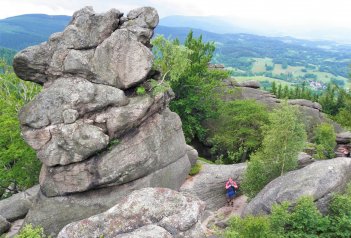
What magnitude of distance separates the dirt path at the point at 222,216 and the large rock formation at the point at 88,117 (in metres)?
6.76

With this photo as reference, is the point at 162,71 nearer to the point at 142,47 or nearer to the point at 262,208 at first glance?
the point at 142,47

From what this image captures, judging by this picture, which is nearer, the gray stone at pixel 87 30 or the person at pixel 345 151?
the gray stone at pixel 87 30

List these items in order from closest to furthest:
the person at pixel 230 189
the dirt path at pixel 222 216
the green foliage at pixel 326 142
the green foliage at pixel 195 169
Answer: the dirt path at pixel 222 216 < the person at pixel 230 189 < the green foliage at pixel 195 169 < the green foliage at pixel 326 142

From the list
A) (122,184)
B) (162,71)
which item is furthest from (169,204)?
(162,71)

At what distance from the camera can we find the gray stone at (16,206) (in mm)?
34812

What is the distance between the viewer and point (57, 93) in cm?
2925

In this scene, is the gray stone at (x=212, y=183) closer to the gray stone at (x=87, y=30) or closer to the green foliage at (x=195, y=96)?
the green foliage at (x=195, y=96)

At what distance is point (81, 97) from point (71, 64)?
3.25m

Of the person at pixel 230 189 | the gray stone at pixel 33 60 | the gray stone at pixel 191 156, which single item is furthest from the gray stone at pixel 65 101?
the person at pixel 230 189

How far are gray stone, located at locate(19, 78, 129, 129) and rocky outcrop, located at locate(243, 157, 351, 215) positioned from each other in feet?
49.3

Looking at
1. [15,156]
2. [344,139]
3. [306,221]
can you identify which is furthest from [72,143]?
[344,139]

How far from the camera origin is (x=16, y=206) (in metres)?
35.4

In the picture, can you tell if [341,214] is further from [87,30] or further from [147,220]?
[87,30]

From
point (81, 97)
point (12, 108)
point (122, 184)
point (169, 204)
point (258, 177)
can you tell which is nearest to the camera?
point (169, 204)
